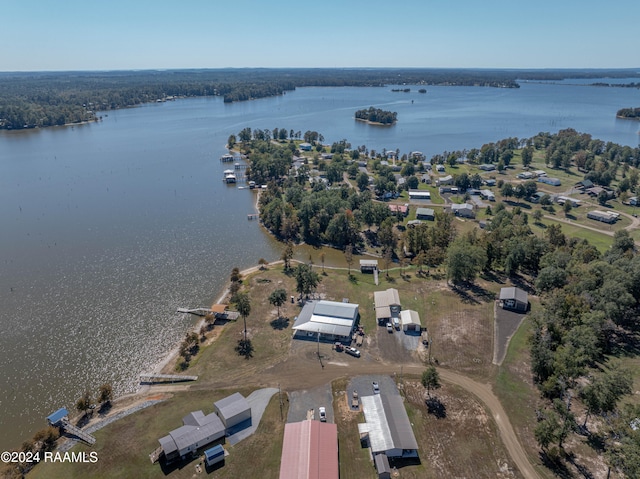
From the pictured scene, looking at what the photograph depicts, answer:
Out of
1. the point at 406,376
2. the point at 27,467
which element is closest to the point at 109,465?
the point at 27,467

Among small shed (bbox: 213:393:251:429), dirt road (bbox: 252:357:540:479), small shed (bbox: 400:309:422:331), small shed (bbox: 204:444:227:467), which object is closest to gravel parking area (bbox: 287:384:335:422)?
dirt road (bbox: 252:357:540:479)

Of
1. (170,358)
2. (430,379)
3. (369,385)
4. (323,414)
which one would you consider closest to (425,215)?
(430,379)

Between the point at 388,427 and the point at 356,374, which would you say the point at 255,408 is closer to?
the point at 356,374

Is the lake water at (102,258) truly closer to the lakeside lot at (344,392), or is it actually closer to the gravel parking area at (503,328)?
the lakeside lot at (344,392)

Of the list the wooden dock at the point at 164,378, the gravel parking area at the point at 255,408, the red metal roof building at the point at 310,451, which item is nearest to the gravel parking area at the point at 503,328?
the red metal roof building at the point at 310,451

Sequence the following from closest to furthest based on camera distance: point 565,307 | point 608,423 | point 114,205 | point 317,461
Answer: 1. point 317,461
2. point 608,423
3. point 565,307
4. point 114,205

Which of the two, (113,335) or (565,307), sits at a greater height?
(565,307)

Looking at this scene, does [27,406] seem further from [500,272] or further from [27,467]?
[500,272]
